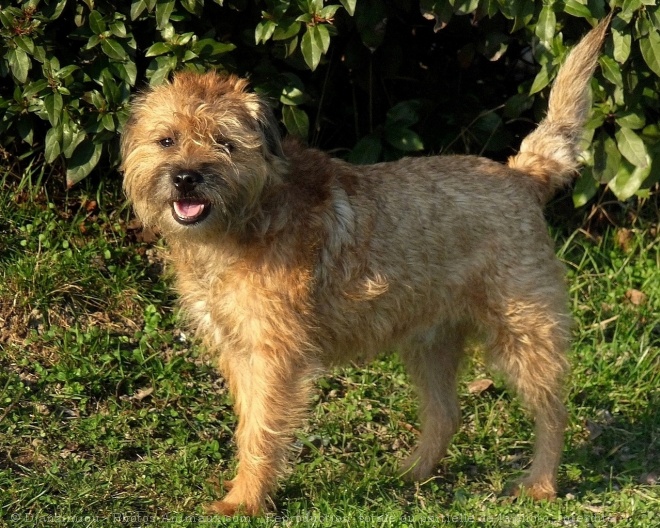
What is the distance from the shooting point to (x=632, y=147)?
19.2 ft

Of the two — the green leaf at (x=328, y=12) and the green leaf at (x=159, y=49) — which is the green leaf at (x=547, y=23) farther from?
the green leaf at (x=159, y=49)

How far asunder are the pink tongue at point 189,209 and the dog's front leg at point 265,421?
0.68 metres

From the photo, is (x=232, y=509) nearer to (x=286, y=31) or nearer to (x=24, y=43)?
(x=286, y=31)

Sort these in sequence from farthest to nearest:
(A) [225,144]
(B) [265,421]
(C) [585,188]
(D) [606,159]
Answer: (C) [585,188] → (D) [606,159] → (B) [265,421] → (A) [225,144]

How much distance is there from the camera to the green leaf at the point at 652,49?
5.34 metres

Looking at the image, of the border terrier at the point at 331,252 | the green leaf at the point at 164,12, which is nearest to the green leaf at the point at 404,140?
the border terrier at the point at 331,252

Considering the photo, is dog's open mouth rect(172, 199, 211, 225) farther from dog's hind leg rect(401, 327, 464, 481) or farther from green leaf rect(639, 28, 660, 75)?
green leaf rect(639, 28, 660, 75)

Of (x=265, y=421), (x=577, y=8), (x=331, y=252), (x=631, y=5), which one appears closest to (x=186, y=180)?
(x=331, y=252)

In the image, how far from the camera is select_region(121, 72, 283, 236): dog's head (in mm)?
4160

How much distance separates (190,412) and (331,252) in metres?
1.50

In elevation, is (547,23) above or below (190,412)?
above

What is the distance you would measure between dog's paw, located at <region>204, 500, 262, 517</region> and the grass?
8 cm

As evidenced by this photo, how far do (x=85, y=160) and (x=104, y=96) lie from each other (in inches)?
→ 14.9

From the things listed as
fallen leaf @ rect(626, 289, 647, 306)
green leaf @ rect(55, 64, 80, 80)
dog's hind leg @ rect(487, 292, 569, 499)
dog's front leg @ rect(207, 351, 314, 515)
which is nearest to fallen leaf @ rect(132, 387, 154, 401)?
dog's front leg @ rect(207, 351, 314, 515)
